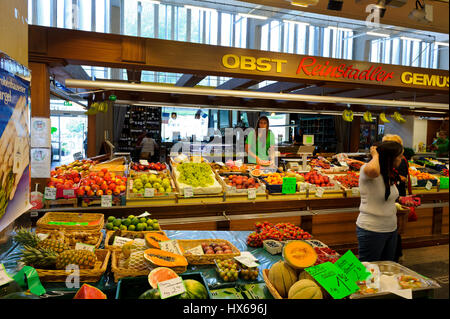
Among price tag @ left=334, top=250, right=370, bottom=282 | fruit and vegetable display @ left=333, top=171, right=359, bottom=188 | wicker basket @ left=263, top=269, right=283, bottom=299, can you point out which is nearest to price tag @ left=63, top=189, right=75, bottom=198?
wicker basket @ left=263, top=269, right=283, bottom=299

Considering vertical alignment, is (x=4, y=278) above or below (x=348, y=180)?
below

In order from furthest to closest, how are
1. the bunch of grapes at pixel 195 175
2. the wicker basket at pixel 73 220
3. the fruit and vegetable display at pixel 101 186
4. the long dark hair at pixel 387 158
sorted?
the bunch of grapes at pixel 195 175 < the fruit and vegetable display at pixel 101 186 < the long dark hair at pixel 387 158 < the wicker basket at pixel 73 220

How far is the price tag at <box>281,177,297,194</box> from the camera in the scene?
176 inches

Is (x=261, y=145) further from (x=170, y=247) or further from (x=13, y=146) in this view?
(x=13, y=146)

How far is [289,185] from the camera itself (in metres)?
4.50

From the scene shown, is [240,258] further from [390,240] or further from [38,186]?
[38,186]

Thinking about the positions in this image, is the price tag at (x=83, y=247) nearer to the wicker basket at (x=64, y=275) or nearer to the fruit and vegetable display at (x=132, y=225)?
the wicker basket at (x=64, y=275)

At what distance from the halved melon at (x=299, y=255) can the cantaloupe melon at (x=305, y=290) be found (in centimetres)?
12

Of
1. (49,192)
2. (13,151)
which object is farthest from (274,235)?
(49,192)

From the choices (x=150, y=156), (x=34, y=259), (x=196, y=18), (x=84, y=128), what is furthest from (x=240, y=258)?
(x=84, y=128)

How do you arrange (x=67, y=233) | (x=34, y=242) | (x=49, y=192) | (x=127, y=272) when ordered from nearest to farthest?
(x=127, y=272)
(x=34, y=242)
(x=67, y=233)
(x=49, y=192)

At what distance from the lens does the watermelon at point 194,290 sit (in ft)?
5.00

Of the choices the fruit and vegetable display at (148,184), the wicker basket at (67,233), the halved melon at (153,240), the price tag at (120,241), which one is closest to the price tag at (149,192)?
the fruit and vegetable display at (148,184)

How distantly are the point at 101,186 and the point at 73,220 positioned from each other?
2.93 feet
